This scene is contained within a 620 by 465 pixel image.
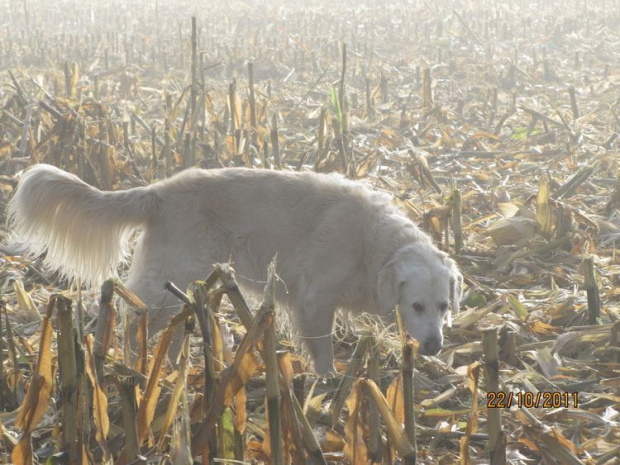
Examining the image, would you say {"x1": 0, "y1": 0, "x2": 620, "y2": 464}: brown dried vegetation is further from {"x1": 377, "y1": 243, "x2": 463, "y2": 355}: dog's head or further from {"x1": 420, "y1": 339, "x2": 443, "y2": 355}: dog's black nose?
{"x1": 377, "y1": 243, "x2": 463, "y2": 355}: dog's head

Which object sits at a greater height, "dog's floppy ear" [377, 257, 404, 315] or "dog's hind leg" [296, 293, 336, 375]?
"dog's floppy ear" [377, 257, 404, 315]

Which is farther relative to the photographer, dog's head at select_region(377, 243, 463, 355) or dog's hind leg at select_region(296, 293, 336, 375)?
dog's hind leg at select_region(296, 293, 336, 375)

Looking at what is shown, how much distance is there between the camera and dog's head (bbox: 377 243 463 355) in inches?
184

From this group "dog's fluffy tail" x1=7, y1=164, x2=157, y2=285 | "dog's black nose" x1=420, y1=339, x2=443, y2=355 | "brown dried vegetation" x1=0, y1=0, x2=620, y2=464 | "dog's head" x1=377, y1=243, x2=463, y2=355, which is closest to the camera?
"brown dried vegetation" x1=0, y1=0, x2=620, y2=464

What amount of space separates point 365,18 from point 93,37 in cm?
741

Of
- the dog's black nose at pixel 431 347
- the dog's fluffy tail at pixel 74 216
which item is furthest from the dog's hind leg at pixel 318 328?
the dog's fluffy tail at pixel 74 216

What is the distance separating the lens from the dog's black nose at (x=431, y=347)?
14.9 feet

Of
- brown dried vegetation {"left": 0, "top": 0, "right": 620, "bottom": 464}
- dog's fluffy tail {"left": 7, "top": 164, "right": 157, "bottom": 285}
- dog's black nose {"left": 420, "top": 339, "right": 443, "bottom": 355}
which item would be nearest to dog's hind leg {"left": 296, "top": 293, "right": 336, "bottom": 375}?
brown dried vegetation {"left": 0, "top": 0, "right": 620, "bottom": 464}

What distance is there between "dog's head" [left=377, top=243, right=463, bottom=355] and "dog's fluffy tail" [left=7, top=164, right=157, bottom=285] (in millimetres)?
1394

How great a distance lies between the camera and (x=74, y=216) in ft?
16.0

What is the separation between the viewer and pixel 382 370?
448 centimetres

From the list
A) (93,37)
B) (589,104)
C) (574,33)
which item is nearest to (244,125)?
(589,104)
